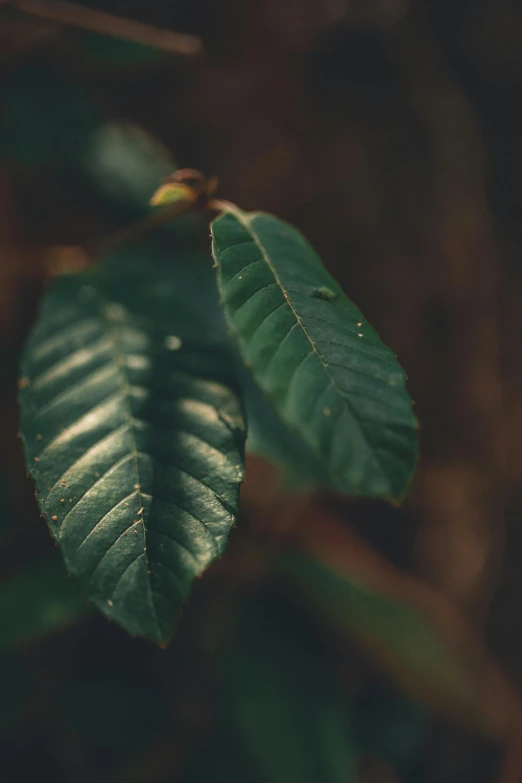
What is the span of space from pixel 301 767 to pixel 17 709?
74 centimetres

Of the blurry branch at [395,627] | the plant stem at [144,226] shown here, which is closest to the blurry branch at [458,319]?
the blurry branch at [395,627]

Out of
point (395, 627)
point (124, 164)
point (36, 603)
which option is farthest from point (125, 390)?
point (395, 627)

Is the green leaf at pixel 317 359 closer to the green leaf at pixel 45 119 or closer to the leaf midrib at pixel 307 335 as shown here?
the leaf midrib at pixel 307 335

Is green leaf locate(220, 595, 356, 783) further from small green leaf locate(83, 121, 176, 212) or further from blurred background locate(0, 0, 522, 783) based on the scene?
small green leaf locate(83, 121, 176, 212)

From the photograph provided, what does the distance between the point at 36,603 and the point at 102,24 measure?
4.71ft

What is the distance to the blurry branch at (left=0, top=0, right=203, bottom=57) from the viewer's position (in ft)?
4.25

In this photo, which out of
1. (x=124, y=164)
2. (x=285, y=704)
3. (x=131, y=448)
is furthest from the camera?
(x=124, y=164)

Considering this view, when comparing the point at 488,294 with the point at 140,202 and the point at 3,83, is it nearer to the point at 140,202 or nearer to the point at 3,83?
the point at 140,202

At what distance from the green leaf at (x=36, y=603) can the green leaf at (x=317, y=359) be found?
101 centimetres

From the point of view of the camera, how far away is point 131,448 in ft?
2.80

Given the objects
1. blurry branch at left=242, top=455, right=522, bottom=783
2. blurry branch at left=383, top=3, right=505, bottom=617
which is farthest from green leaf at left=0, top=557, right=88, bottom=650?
blurry branch at left=383, top=3, right=505, bottom=617

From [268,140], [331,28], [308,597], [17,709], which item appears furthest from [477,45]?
[17,709]

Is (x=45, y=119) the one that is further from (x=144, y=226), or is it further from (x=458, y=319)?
(x=458, y=319)

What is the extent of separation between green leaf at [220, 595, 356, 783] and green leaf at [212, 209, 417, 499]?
3.66ft
